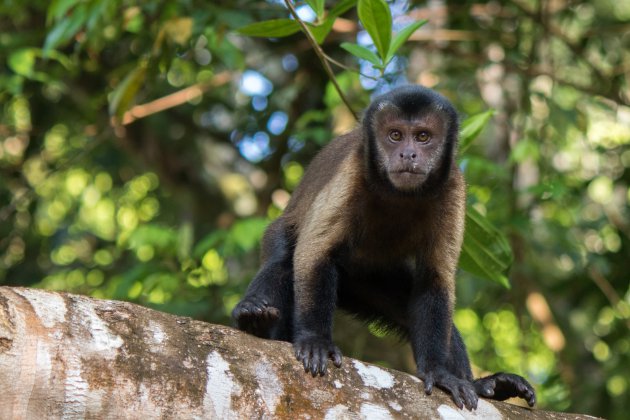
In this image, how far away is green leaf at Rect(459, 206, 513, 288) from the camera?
582cm

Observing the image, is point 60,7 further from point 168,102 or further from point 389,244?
point 389,244

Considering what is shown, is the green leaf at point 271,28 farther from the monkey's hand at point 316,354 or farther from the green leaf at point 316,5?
the monkey's hand at point 316,354

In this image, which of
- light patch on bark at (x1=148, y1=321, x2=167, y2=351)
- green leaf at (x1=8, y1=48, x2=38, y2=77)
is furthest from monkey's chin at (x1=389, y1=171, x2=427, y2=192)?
green leaf at (x1=8, y1=48, x2=38, y2=77)

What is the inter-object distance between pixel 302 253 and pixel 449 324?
1.03 m

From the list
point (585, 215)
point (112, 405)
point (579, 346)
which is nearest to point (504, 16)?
point (585, 215)

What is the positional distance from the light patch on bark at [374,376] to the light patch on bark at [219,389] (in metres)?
0.70

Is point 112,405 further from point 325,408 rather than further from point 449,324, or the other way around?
point 449,324

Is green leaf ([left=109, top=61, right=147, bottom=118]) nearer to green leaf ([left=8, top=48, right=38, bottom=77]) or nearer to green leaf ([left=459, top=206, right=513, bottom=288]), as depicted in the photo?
green leaf ([left=8, top=48, right=38, bottom=77])

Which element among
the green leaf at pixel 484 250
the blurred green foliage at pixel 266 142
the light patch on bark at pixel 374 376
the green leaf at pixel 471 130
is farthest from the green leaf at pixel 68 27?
the light patch on bark at pixel 374 376

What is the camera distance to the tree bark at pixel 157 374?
3.25 metres

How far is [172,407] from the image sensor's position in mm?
3486

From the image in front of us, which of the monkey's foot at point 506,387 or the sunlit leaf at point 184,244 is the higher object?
the sunlit leaf at point 184,244

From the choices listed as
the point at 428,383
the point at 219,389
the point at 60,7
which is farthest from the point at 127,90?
the point at 219,389

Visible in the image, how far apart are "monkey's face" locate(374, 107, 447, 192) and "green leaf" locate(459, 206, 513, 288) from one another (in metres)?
0.55
